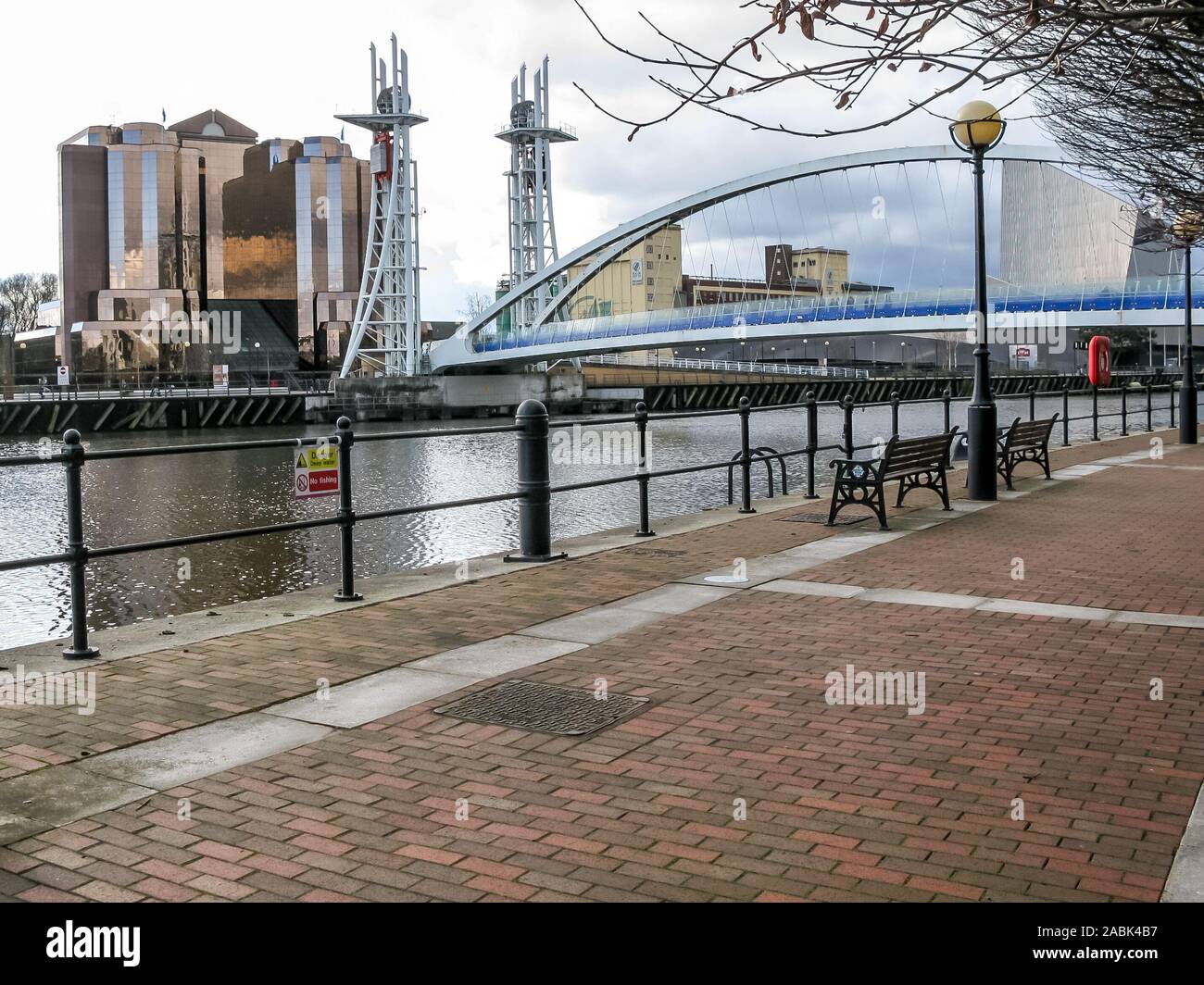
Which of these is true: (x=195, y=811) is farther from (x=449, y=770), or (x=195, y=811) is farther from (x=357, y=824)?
(x=449, y=770)

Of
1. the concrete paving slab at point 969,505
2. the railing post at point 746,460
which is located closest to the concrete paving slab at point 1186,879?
the railing post at point 746,460

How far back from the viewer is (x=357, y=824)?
4281 millimetres

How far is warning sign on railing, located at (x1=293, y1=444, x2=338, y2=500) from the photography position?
8352 mm

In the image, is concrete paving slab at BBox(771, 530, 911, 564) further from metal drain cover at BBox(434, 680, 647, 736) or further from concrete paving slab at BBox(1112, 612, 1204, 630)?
metal drain cover at BBox(434, 680, 647, 736)

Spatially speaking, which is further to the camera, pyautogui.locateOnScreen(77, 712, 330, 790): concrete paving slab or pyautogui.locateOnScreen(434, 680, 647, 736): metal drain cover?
pyautogui.locateOnScreen(434, 680, 647, 736): metal drain cover

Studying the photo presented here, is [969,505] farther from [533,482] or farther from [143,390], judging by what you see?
[143,390]

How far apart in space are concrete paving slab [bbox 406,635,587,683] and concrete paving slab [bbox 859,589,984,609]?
243 cm

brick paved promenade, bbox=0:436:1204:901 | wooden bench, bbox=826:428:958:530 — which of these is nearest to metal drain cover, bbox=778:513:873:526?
wooden bench, bbox=826:428:958:530

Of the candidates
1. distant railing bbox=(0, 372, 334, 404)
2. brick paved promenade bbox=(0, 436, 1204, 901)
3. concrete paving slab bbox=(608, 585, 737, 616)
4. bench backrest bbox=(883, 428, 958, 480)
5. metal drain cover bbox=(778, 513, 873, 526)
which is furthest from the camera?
distant railing bbox=(0, 372, 334, 404)

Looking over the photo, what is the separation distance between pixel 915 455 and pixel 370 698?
27.4 ft

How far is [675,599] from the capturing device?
849 centimetres

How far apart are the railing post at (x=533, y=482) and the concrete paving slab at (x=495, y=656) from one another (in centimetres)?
263

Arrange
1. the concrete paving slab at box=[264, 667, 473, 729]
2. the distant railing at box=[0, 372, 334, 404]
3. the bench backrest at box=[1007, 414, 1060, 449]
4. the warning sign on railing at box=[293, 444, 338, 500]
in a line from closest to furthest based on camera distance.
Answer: the concrete paving slab at box=[264, 667, 473, 729] < the warning sign on railing at box=[293, 444, 338, 500] < the bench backrest at box=[1007, 414, 1060, 449] < the distant railing at box=[0, 372, 334, 404]
